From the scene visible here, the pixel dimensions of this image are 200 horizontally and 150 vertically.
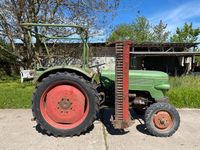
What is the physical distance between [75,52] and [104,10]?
2410 millimetres

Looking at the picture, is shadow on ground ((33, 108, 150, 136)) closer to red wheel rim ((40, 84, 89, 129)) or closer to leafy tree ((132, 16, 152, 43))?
red wheel rim ((40, 84, 89, 129))

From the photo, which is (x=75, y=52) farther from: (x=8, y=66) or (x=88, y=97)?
(x=88, y=97)

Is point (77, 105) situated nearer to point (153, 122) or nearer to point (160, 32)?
point (153, 122)

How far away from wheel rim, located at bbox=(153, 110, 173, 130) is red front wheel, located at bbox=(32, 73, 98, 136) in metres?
1.15

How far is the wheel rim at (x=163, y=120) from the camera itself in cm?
528

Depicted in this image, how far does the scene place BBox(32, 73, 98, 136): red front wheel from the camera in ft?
17.1

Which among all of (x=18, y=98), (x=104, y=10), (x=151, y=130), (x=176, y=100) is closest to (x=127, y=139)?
(x=151, y=130)

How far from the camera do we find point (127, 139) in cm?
509

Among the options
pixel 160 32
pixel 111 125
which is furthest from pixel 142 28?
pixel 111 125

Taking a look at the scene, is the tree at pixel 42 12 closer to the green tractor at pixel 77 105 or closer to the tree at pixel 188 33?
the green tractor at pixel 77 105

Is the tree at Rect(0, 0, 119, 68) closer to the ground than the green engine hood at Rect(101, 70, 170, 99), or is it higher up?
higher up

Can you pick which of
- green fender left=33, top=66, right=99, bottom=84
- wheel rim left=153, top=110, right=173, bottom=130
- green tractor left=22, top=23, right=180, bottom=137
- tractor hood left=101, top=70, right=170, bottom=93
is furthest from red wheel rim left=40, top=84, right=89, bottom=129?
wheel rim left=153, top=110, right=173, bottom=130

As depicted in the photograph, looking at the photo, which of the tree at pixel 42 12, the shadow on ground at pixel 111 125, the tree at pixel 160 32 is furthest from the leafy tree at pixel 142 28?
the shadow on ground at pixel 111 125

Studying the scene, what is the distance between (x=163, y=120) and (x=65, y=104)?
185 centimetres
